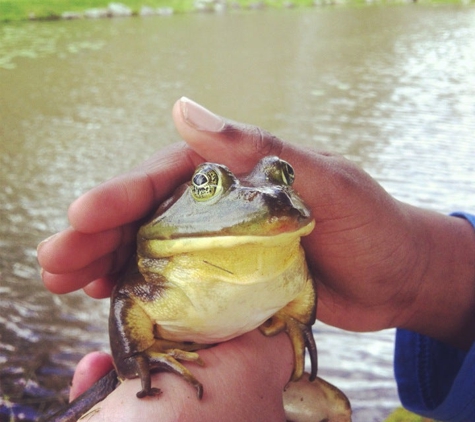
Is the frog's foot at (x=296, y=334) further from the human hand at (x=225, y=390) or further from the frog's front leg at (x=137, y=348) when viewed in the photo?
the frog's front leg at (x=137, y=348)

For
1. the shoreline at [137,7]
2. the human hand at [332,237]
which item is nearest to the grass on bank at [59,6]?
the shoreline at [137,7]

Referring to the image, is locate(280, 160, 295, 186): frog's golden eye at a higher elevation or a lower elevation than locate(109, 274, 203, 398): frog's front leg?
higher

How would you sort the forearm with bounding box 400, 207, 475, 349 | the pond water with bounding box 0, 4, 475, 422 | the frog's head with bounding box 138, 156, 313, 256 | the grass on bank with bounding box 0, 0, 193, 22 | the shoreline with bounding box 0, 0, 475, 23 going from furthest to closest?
the shoreline with bounding box 0, 0, 475, 23 → the grass on bank with bounding box 0, 0, 193, 22 → the pond water with bounding box 0, 4, 475, 422 → the forearm with bounding box 400, 207, 475, 349 → the frog's head with bounding box 138, 156, 313, 256

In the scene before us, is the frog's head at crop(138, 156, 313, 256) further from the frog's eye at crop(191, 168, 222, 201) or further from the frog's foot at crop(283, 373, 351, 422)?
the frog's foot at crop(283, 373, 351, 422)

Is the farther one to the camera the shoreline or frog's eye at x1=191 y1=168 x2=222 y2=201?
the shoreline

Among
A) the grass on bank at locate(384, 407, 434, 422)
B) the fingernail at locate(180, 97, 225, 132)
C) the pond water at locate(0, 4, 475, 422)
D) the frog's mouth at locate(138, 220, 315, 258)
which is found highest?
the fingernail at locate(180, 97, 225, 132)

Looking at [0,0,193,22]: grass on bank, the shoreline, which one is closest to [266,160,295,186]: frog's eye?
the shoreline

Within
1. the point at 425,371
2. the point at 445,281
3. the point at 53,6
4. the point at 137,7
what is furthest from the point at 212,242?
the point at 137,7

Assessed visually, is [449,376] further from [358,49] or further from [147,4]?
[147,4]

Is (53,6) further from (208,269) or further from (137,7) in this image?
(208,269)
